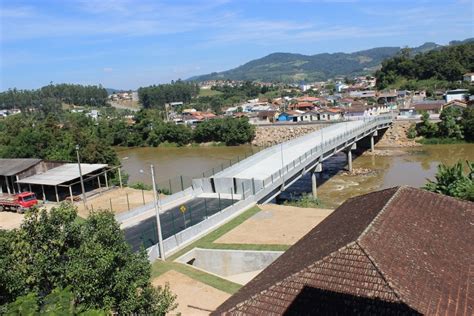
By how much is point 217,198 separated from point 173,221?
4.65m

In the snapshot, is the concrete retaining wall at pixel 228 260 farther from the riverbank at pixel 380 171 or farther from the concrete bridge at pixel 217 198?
the riverbank at pixel 380 171

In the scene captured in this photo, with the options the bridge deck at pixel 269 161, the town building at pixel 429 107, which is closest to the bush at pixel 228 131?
the bridge deck at pixel 269 161

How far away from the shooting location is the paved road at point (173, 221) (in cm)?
2028

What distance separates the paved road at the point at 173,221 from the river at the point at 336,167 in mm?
5436

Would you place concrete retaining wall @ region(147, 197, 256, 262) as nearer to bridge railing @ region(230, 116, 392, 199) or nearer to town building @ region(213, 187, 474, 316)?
bridge railing @ region(230, 116, 392, 199)

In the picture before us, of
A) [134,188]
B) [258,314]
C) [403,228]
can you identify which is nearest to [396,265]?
[403,228]

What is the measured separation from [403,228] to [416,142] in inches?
1980

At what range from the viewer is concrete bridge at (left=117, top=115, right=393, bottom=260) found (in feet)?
67.1

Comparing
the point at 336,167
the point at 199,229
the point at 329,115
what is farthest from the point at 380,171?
the point at 329,115

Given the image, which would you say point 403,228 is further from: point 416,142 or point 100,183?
point 416,142

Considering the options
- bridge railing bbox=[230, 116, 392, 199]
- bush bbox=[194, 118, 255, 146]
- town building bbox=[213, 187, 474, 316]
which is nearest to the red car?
bridge railing bbox=[230, 116, 392, 199]

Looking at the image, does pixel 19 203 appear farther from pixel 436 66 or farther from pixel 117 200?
pixel 436 66

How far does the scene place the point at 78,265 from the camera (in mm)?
8883

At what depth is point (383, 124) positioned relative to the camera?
191ft
